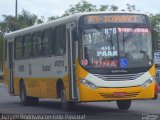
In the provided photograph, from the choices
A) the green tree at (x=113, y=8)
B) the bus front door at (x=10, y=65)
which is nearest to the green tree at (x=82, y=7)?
the green tree at (x=113, y=8)

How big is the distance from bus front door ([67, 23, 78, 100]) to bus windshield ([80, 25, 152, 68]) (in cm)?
41

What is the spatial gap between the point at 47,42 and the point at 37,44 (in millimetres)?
1308

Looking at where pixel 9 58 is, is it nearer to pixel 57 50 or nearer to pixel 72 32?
pixel 57 50

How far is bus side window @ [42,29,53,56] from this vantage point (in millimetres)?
21375

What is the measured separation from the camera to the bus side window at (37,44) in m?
22.7

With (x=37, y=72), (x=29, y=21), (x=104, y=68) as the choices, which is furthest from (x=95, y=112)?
(x=29, y=21)

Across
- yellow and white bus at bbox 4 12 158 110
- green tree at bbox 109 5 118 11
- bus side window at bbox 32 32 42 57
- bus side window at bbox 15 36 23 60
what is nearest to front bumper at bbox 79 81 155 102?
yellow and white bus at bbox 4 12 158 110

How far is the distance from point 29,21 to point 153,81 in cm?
5074

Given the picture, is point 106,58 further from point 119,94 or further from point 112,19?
point 112,19

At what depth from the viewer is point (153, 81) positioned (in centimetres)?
1897

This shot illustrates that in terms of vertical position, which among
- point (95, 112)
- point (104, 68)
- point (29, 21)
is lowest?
point (95, 112)

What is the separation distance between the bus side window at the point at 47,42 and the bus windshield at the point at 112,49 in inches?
119

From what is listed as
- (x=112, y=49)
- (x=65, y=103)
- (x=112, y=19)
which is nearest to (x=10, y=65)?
(x=65, y=103)

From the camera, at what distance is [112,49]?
18484 millimetres
